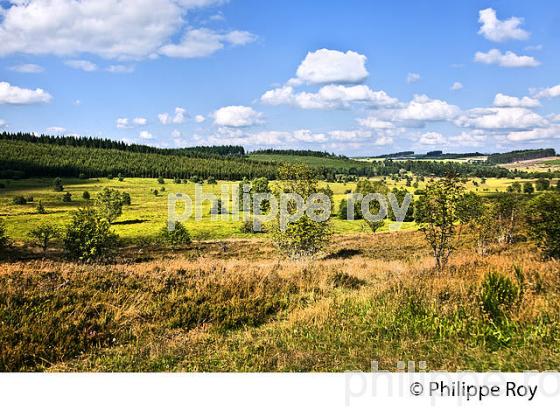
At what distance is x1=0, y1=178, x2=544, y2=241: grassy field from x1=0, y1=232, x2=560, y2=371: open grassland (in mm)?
56036

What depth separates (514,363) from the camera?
20.2 ft

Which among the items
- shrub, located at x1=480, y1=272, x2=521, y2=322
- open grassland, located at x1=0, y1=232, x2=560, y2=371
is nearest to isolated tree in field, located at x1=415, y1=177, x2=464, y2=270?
open grassland, located at x1=0, y1=232, x2=560, y2=371

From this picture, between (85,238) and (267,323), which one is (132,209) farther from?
(267,323)

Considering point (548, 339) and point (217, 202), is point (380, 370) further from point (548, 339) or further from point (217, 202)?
point (217, 202)

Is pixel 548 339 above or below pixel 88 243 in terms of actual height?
above

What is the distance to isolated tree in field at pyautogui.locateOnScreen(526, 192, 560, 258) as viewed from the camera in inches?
1586

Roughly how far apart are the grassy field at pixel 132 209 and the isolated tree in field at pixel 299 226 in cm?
2572

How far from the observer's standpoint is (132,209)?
12594cm

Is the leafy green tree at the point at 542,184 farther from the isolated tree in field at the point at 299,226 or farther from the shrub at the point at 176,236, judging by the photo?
the shrub at the point at 176,236

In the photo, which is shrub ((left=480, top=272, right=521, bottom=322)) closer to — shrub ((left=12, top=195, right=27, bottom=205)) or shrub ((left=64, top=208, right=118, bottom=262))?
shrub ((left=64, top=208, right=118, bottom=262))

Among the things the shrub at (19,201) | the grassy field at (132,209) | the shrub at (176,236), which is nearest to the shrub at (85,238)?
the shrub at (176,236)

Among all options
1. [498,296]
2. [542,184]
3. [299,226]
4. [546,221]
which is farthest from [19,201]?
[542,184]

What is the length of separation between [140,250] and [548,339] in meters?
67.9
